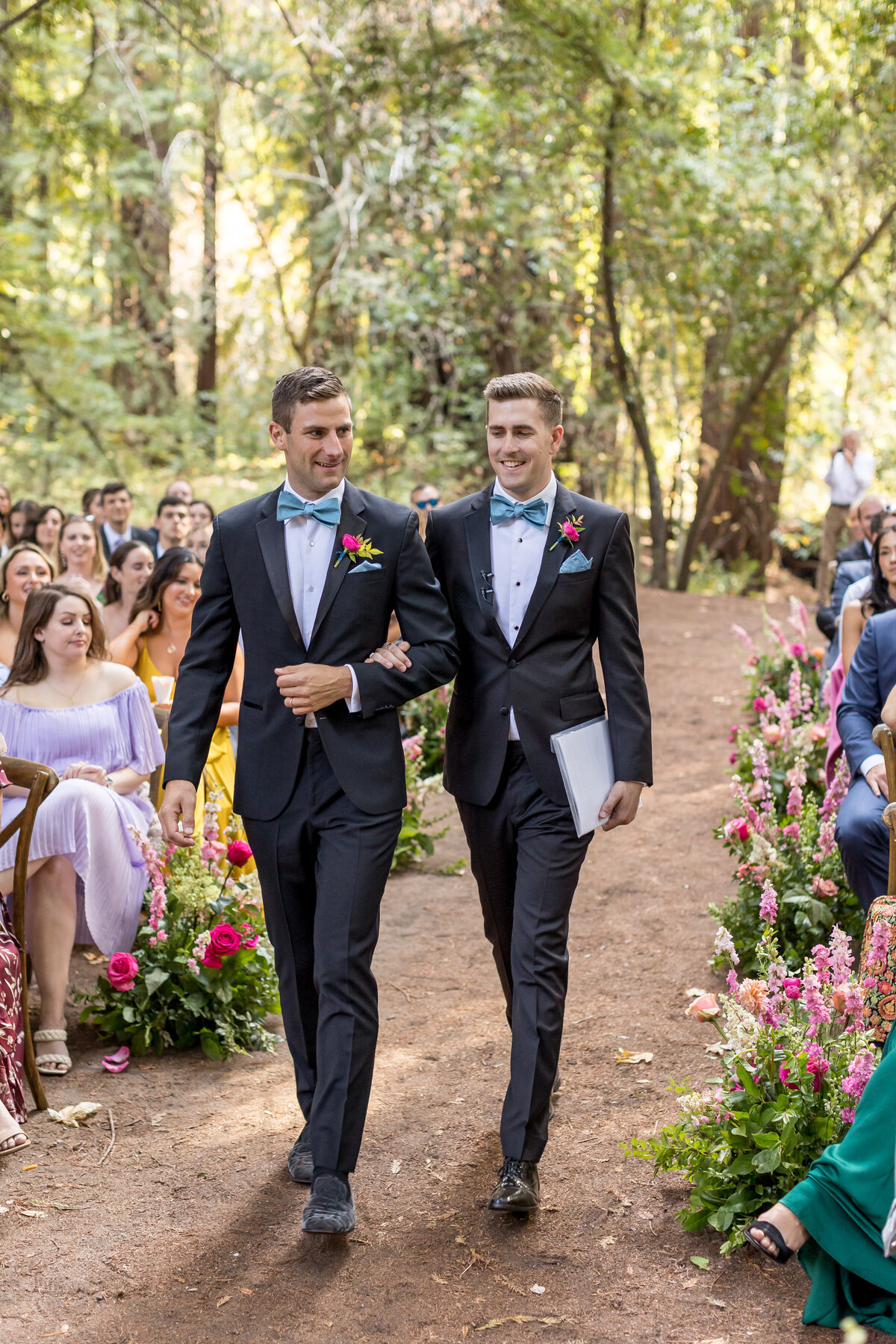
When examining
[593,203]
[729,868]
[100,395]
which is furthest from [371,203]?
[729,868]

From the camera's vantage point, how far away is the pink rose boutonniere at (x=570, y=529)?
138 inches

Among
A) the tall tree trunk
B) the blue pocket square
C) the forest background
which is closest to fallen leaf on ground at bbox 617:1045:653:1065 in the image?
the blue pocket square

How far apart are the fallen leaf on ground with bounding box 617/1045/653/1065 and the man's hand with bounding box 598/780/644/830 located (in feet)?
4.03

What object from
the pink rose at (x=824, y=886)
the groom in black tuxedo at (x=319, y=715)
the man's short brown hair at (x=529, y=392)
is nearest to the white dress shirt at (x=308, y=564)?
the groom in black tuxedo at (x=319, y=715)

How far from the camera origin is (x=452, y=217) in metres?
13.4

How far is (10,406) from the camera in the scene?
1323cm

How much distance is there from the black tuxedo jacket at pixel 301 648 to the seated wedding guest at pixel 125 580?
3.49 metres

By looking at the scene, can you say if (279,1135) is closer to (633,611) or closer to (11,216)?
(633,611)

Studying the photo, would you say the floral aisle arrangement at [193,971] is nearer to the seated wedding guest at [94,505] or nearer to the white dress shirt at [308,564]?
the white dress shirt at [308,564]

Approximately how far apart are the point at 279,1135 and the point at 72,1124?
662mm

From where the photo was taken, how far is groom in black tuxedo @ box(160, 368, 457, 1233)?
124 inches

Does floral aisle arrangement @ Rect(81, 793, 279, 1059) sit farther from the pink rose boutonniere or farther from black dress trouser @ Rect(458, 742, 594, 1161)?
the pink rose boutonniere

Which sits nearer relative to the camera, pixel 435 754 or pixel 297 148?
pixel 435 754

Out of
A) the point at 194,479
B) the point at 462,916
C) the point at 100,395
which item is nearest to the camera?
the point at 462,916
